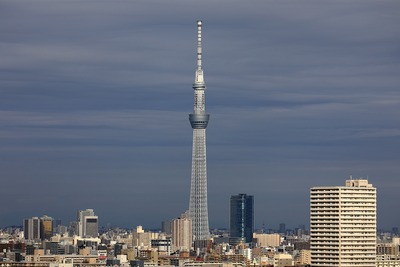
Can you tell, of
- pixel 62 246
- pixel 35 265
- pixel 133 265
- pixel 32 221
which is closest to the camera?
pixel 35 265

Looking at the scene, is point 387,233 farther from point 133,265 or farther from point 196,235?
point 133,265

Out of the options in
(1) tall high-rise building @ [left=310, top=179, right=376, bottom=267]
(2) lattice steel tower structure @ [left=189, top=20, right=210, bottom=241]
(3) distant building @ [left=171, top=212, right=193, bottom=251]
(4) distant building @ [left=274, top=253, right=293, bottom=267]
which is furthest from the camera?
(3) distant building @ [left=171, top=212, right=193, bottom=251]

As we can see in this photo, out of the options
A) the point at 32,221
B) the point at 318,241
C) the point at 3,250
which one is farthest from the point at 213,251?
the point at 318,241

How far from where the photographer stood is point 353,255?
91062 millimetres

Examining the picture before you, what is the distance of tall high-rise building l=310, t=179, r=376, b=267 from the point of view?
9062 centimetres

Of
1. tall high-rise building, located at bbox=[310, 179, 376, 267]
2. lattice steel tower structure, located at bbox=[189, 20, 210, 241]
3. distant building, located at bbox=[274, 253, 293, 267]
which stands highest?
lattice steel tower structure, located at bbox=[189, 20, 210, 241]

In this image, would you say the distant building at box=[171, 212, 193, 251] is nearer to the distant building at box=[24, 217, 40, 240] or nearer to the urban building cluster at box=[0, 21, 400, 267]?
the urban building cluster at box=[0, 21, 400, 267]

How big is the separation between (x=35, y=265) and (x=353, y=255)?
29.1m

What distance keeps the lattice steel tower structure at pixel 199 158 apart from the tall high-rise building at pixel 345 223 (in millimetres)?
83112

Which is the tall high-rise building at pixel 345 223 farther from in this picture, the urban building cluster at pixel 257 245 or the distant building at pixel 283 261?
the distant building at pixel 283 261

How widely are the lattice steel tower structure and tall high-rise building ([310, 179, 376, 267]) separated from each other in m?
83.1

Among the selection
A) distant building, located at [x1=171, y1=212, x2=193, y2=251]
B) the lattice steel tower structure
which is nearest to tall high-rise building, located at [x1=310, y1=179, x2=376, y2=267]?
the lattice steel tower structure

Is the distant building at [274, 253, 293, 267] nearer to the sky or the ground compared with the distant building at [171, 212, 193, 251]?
nearer to the ground

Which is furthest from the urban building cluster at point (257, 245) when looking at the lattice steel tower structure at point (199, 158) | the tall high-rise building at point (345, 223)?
the lattice steel tower structure at point (199, 158)
